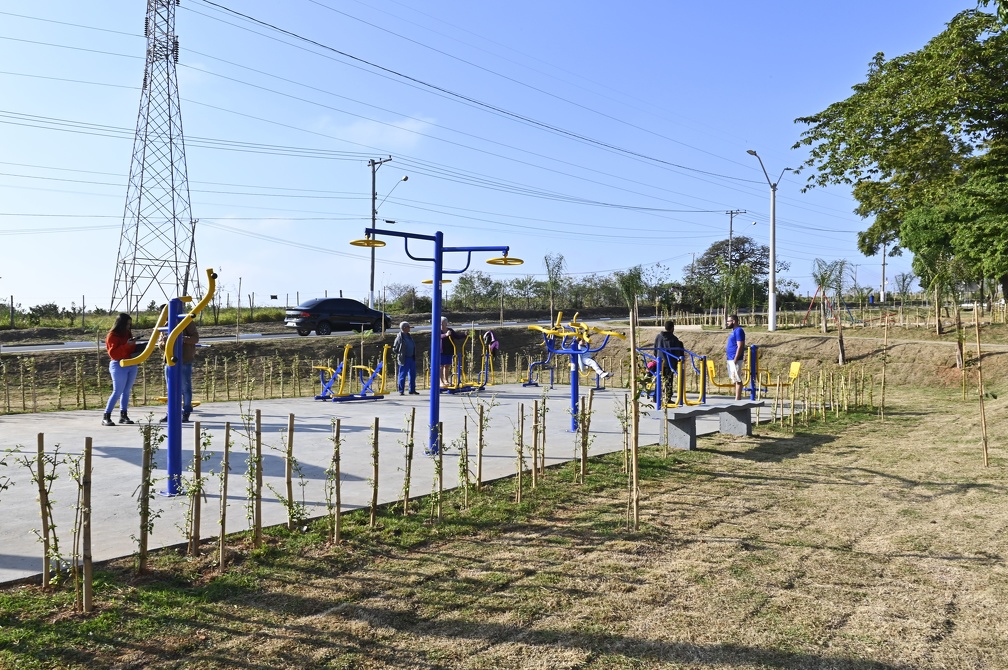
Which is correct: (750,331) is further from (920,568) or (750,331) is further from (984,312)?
(920,568)

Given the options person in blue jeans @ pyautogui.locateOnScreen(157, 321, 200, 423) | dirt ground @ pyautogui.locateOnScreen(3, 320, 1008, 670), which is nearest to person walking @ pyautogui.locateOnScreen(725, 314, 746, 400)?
dirt ground @ pyautogui.locateOnScreen(3, 320, 1008, 670)

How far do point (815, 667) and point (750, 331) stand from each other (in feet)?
83.2

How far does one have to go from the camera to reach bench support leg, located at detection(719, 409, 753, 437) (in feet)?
32.0

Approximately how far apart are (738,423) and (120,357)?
794 cm

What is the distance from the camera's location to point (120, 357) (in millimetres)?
9289

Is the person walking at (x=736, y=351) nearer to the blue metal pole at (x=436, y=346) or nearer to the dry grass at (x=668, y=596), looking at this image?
the dry grass at (x=668, y=596)

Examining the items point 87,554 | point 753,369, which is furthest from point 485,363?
point 87,554

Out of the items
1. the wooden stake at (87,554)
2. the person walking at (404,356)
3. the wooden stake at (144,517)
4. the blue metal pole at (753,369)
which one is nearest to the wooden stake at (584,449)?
the wooden stake at (144,517)

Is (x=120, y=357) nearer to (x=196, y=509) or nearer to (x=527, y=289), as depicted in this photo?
(x=196, y=509)

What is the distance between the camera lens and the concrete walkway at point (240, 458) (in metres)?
4.99

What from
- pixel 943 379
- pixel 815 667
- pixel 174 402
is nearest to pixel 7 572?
pixel 174 402

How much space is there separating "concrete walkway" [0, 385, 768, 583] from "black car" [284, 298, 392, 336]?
41.3 feet

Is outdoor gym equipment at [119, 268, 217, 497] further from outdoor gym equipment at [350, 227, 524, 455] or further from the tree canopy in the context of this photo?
the tree canopy

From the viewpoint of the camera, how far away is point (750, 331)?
2736 centimetres
